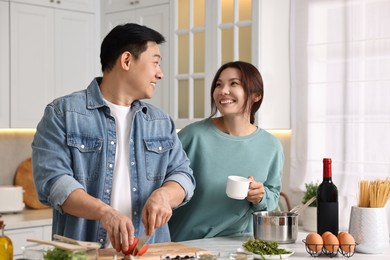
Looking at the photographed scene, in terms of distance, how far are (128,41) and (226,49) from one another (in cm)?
169

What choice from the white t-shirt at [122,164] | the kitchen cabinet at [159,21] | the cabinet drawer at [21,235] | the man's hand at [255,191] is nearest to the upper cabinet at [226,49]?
the kitchen cabinet at [159,21]

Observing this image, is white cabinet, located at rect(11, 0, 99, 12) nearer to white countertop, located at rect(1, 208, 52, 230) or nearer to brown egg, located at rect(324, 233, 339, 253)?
white countertop, located at rect(1, 208, 52, 230)

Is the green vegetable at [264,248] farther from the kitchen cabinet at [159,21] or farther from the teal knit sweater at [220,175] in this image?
the kitchen cabinet at [159,21]

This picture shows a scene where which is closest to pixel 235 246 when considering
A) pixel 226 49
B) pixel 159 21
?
pixel 226 49

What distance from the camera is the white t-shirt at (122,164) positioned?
2.47 metres

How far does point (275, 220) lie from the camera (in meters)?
2.54

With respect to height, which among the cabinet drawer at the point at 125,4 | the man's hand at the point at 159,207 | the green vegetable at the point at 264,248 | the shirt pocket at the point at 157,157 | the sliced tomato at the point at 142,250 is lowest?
the green vegetable at the point at 264,248

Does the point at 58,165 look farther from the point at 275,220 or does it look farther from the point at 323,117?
the point at 323,117

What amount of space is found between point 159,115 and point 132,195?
352 mm

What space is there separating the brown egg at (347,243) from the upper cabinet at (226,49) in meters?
1.62

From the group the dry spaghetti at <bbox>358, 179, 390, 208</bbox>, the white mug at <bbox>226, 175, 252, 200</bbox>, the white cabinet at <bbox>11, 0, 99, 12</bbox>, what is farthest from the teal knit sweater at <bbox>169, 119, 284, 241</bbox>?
the white cabinet at <bbox>11, 0, 99, 12</bbox>

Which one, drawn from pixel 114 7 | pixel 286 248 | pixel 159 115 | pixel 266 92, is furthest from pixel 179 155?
pixel 114 7

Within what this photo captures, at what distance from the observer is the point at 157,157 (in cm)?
257

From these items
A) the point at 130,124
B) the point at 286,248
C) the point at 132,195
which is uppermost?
the point at 130,124
